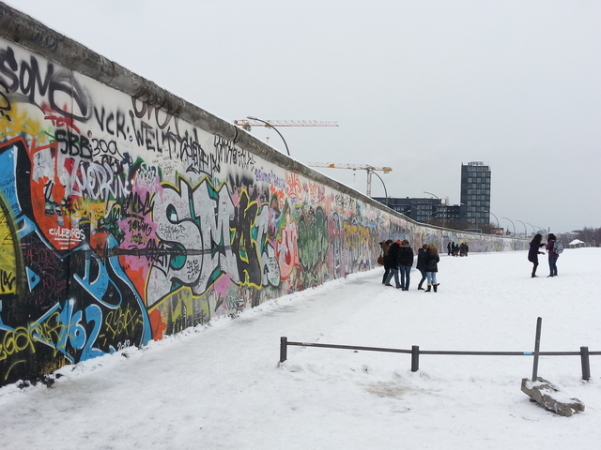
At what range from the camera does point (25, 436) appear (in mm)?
3760

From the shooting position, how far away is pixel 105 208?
19.1 ft

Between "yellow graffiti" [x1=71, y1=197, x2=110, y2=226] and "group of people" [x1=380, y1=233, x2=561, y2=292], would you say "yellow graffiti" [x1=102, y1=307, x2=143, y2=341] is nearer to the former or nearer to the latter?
"yellow graffiti" [x1=71, y1=197, x2=110, y2=226]

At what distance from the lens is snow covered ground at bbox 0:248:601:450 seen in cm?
397

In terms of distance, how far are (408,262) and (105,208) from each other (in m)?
10.4

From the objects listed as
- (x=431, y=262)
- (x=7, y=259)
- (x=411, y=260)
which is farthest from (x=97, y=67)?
(x=411, y=260)

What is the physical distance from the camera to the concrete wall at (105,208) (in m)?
4.61

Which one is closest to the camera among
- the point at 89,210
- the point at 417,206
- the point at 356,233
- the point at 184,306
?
the point at 89,210

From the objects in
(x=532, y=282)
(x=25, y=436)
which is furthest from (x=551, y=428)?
(x=532, y=282)

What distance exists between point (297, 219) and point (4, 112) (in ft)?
30.7

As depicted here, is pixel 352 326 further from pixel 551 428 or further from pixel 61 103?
pixel 61 103

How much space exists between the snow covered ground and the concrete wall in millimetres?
435

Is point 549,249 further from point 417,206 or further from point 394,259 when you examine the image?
point 417,206

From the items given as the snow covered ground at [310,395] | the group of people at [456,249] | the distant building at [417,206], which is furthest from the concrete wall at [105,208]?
the distant building at [417,206]

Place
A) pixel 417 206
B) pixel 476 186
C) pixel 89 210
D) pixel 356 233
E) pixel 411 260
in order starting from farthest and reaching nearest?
pixel 476 186
pixel 417 206
pixel 356 233
pixel 411 260
pixel 89 210
